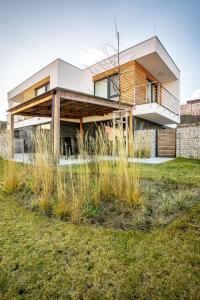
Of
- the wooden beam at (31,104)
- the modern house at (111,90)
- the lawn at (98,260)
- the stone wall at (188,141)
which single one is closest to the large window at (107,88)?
the modern house at (111,90)

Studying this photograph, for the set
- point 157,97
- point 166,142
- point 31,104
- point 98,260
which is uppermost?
point 157,97

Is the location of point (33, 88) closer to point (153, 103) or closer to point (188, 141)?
point (153, 103)

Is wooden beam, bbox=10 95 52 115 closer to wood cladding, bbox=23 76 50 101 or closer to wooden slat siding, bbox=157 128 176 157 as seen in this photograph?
wood cladding, bbox=23 76 50 101

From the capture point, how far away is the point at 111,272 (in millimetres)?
1279

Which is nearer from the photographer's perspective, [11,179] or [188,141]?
[11,179]

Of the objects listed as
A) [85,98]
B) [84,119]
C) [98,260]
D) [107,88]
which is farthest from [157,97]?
[98,260]

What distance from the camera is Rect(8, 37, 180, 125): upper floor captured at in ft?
27.8

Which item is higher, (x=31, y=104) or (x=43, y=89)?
(x=43, y=89)

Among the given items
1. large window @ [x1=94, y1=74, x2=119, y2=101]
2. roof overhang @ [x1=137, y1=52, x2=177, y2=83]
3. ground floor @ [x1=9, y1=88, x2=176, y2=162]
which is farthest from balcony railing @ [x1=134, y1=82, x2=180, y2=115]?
large window @ [x1=94, y1=74, x2=119, y2=101]

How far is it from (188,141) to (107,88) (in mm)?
5337

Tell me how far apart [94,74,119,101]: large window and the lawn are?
8701mm

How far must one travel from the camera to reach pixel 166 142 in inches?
350

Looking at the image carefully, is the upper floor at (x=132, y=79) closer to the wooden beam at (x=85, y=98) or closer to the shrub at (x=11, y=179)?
the wooden beam at (x=85, y=98)

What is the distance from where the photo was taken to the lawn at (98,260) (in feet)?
3.71
